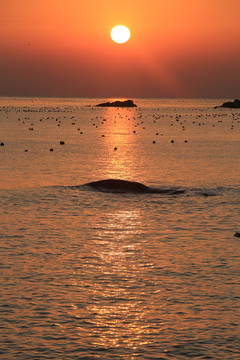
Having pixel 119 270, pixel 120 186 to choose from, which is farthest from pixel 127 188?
pixel 119 270

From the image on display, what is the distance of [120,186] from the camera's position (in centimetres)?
3488

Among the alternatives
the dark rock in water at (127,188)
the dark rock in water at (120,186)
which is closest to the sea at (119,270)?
the dark rock in water at (127,188)

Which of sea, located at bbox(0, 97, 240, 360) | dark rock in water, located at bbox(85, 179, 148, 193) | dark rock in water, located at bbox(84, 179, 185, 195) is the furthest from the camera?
dark rock in water, located at bbox(85, 179, 148, 193)

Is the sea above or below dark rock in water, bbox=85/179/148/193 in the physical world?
below

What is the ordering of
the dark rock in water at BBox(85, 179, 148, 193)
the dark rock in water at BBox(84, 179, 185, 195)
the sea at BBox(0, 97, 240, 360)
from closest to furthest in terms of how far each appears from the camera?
the sea at BBox(0, 97, 240, 360)
the dark rock in water at BBox(84, 179, 185, 195)
the dark rock in water at BBox(85, 179, 148, 193)

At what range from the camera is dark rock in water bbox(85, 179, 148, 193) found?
34609mm

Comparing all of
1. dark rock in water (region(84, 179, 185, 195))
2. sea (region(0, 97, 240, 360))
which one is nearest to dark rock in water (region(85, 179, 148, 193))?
dark rock in water (region(84, 179, 185, 195))

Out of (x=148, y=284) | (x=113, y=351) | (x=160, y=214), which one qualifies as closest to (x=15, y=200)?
(x=160, y=214)

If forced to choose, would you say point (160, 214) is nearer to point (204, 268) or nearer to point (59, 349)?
point (204, 268)

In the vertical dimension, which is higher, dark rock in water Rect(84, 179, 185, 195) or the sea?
dark rock in water Rect(84, 179, 185, 195)

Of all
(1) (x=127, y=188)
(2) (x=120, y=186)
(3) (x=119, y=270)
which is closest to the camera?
(3) (x=119, y=270)

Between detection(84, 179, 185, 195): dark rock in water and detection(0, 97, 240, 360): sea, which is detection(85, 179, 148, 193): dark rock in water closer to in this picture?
detection(84, 179, 185, 195): dark rock in water

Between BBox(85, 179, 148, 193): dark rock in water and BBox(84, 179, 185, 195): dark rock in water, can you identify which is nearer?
BBox(84, 179, 185, 195): dark rock in water

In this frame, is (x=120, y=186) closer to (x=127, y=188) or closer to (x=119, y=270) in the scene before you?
(x=127, y=188)
